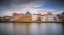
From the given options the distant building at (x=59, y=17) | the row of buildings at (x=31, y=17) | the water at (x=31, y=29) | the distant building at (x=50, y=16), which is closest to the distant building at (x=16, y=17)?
the row of buildings at (x=31, y=17)

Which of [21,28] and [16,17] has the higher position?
[16,17]

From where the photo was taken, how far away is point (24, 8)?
1517 millimetres

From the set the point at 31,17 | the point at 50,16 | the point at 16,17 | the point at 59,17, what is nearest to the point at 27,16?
the point at 31,17

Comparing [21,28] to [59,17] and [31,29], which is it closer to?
[31,29]

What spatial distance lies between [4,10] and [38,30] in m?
0.79

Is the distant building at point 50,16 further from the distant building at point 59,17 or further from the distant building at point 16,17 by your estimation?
the distant building at point 16,17

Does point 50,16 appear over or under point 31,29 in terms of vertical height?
over

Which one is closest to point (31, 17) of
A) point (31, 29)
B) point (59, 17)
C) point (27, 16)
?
point (27, 16)

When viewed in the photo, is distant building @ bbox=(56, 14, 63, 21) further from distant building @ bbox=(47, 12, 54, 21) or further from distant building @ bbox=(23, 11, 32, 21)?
distant building @ bbox=(23, 11, 32, 21)

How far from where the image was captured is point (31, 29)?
1527 millimetres

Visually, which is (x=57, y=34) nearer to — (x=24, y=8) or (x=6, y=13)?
(x=24, y=8)

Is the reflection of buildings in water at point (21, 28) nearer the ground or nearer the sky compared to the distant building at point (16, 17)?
nearer the ground

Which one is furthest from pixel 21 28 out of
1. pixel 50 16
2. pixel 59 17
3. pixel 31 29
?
pixel 59 17

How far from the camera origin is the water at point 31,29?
59.7 inches
